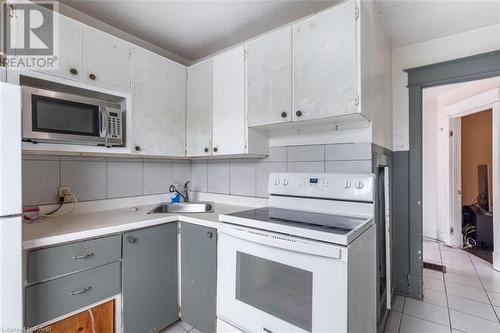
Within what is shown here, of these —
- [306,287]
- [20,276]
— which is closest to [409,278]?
[306,287]

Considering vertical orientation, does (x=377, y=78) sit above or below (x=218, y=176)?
above

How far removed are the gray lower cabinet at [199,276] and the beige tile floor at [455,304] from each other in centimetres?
137

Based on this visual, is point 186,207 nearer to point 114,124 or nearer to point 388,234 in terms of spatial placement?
point 114,124

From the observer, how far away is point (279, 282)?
1.27 m

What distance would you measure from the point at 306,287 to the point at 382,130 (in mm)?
1413

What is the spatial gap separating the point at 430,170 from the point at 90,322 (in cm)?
476

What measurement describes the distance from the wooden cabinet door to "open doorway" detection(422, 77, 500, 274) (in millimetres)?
3514

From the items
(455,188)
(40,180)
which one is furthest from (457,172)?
(40,180)

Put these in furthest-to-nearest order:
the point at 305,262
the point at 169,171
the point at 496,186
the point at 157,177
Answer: the point at 496,186 → the point at 169,171 → the point at 157,177 → the point at 305,262

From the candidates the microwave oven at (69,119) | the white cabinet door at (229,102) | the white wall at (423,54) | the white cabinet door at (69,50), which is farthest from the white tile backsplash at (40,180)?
the white wall at (423,54)

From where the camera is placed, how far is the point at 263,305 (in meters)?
1.33

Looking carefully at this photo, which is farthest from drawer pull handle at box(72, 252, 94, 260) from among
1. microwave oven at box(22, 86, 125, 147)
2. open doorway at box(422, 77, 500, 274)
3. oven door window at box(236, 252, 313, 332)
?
open doorway at box(422, 77, 500, 274)

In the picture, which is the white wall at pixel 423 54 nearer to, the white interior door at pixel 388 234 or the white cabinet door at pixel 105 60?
the white interior door at pixel 388 234

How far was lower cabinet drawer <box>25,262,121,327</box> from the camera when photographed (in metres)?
1.20
